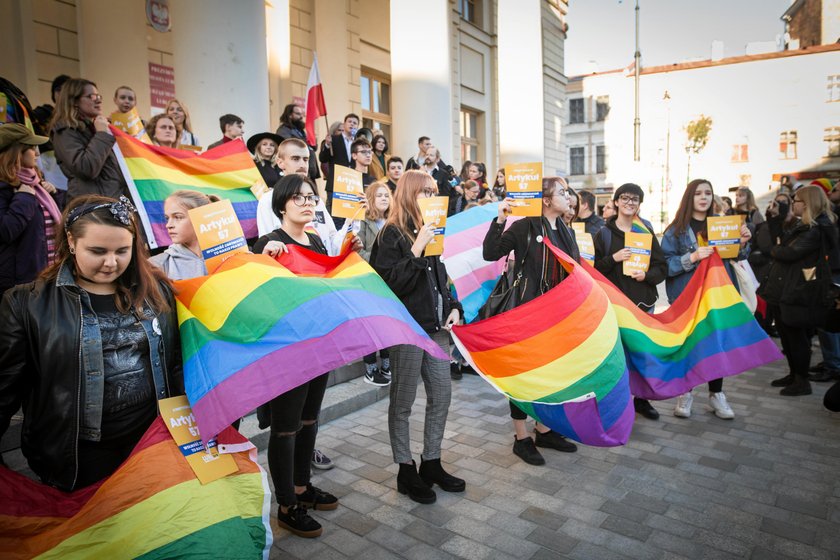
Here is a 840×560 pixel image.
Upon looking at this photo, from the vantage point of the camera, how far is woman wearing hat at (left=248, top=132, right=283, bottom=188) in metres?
6.38

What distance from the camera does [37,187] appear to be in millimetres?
3955

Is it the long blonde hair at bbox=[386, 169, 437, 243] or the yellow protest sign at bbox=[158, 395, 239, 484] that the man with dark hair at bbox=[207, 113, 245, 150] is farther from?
the yellow protest sign at bbox=[158, 395, 239, 484]

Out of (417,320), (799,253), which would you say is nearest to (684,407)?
(799,253)

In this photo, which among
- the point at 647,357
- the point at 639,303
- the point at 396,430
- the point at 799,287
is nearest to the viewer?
the point at 396,430

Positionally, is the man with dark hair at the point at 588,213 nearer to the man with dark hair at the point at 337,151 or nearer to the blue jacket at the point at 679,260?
the blue jacket at the point at 679,260

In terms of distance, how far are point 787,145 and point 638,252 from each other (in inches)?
2070

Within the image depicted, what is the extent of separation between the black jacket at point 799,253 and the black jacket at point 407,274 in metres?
4.67

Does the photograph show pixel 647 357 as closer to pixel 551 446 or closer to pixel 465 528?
pixel 551 446

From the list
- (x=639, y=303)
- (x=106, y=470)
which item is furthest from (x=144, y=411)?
(x=639, y=303)

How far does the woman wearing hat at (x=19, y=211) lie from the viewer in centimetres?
362

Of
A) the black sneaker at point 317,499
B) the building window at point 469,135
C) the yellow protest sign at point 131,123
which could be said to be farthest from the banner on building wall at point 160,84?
the building window at point 469,135

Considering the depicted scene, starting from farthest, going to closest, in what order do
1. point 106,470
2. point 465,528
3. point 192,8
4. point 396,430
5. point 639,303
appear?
point 192,8, point 639,303, point 396,430, point 465,528, point 106,470

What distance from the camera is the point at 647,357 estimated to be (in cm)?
468

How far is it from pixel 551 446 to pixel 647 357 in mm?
1089
